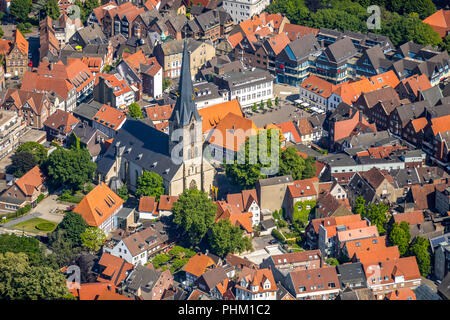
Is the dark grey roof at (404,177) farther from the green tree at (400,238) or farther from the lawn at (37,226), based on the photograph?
the lawn at (37,226)

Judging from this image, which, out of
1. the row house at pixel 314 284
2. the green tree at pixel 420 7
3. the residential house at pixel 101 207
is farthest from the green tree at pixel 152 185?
the green tree at pixel 420 7

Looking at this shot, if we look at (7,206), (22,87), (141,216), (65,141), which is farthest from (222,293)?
(22,87)

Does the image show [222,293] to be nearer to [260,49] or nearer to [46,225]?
[46,225]

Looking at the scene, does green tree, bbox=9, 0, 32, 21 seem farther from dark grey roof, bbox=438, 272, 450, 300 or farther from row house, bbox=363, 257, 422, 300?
dark grey roof, bbox=438, 272, 450, 300

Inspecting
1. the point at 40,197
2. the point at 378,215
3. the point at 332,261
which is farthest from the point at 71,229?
the point at 378,215

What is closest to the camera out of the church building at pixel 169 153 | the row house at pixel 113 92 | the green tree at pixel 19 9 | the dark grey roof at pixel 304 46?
the church building at pixel 169 153

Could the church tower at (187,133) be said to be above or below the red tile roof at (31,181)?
above
